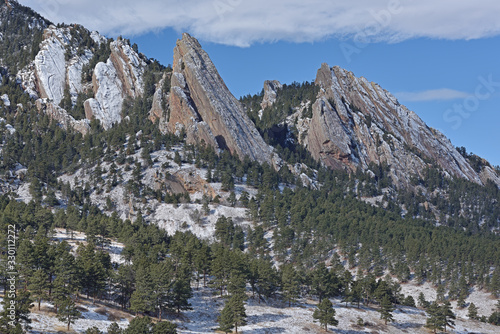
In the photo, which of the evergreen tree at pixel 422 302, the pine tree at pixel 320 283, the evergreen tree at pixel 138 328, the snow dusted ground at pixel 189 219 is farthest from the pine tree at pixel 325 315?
the snow dusted ground at pixel 189 219

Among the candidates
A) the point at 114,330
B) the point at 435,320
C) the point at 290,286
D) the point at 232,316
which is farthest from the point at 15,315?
the point at 435,320

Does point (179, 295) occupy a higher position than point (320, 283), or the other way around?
point (320, 283)

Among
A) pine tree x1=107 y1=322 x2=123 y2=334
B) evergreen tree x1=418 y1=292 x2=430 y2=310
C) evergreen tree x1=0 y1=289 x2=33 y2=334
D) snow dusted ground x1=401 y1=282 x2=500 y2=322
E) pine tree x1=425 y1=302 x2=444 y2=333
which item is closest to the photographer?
evergreen tree x1=0 y1=289 x2=33 y2=334

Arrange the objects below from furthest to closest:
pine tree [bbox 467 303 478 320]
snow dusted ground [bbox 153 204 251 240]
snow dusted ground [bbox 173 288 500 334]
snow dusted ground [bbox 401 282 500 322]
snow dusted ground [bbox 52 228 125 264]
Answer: snow dusted ground [bbox 153 204 251 240]
snow dusted ground [bbox 401 282 500 322]
pine tree [bbox 467 303 478 320]
snow dusted ground [bbox 52 228 125 264]
snow dusted ground [bbox 173 288 500 334]

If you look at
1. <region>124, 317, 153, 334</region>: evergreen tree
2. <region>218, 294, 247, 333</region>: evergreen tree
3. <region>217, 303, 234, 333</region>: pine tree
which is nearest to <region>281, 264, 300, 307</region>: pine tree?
<region>218, 294, 247, 333</region>: evergreen tree

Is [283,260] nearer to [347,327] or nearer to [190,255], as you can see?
[190,255]

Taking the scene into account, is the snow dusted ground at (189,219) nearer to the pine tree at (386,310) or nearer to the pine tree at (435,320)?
the pine tree at (386,310)

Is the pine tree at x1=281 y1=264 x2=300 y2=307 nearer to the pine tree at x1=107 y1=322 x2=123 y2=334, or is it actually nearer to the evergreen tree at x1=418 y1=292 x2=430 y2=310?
the evergreen tree at x1=418 y1=292 x2=430 y2=310

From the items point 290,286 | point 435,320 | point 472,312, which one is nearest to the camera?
point 435,320

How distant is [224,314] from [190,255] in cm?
3296

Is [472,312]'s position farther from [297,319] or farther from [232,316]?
[232,316]

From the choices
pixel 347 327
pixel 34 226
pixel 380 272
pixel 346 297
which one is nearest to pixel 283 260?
pixel 380 272

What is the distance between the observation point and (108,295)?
105 meters

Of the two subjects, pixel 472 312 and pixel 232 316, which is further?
pixel 472 312
